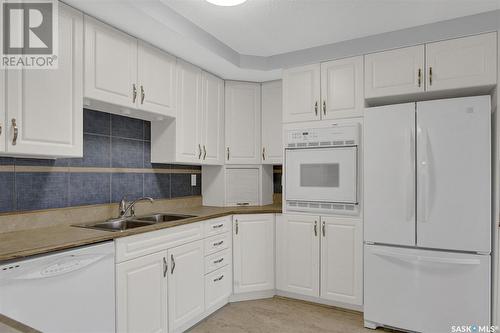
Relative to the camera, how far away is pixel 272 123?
11.7 ft

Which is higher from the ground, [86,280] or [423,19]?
[423,19]

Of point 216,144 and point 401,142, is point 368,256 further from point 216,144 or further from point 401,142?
point 216,144

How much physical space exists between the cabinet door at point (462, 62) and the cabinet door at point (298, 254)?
1.58 m

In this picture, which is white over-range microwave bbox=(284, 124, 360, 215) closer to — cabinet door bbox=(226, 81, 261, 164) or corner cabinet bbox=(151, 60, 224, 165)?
cabinet door bbox=(226, 81, 261, 164)

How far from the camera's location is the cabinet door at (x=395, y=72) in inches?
102

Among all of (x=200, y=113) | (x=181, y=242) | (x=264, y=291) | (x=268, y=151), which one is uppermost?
(x=200, y=113)

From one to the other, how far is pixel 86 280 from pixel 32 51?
4.35 feet

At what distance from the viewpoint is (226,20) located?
8.13ft

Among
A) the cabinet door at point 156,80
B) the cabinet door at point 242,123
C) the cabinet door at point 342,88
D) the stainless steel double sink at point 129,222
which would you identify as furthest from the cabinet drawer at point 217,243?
the cabinet door at point 342,88

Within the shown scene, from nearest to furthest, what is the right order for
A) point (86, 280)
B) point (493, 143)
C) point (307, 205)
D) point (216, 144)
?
point (86, 280) < point (493, 143) < point (307, 205) < point (216, 144)

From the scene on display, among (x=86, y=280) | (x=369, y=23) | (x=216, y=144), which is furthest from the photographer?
(x=216, y=144)

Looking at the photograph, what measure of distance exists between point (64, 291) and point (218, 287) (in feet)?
4.96

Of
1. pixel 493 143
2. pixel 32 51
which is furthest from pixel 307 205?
pixel 32 51

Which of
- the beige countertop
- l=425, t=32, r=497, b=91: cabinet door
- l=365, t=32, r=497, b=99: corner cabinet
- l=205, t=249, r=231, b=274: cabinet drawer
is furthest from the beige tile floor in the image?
l=425, t=32, r=497, b=91: cabinet door
